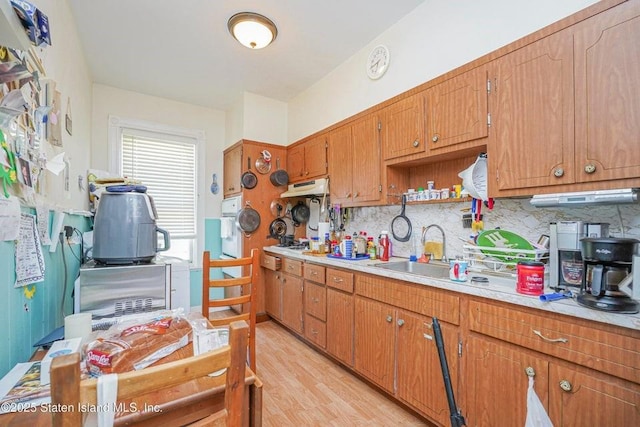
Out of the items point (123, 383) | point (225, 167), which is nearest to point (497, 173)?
point (123, 383)

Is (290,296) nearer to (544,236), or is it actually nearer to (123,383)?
(544,236)

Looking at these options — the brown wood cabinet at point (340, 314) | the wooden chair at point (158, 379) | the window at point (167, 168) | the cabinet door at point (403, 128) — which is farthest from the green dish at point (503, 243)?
the window at point (167, 168)

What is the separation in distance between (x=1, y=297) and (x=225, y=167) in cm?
340

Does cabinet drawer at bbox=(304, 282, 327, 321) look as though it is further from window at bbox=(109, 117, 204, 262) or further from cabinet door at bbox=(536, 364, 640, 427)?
window at bbox=(109, 117, 204, 262)

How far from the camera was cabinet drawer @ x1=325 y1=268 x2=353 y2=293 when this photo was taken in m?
2.28

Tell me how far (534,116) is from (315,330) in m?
2.30

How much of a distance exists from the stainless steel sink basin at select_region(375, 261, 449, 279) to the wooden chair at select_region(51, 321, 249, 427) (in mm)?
1567

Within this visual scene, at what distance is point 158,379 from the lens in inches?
22.0

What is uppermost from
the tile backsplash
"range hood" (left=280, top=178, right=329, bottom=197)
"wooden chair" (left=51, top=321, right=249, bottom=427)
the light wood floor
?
"range hood" (left=280, top=178, right=329, bottom=197)

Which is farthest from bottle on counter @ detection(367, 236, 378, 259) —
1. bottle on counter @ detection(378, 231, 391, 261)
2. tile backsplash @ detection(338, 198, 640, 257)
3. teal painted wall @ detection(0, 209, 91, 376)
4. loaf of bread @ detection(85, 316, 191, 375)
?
teal painted wall @ detection(0, 209, 91, 376)

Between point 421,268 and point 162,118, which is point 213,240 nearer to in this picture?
point 162,118

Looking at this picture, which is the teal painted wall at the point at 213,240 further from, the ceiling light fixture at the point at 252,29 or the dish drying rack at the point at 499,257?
the dish drying rack at the point at 499,257

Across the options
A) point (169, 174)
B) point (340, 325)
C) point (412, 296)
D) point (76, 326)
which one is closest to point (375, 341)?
point (340, 325)

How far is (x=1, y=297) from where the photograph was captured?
0.90 m
